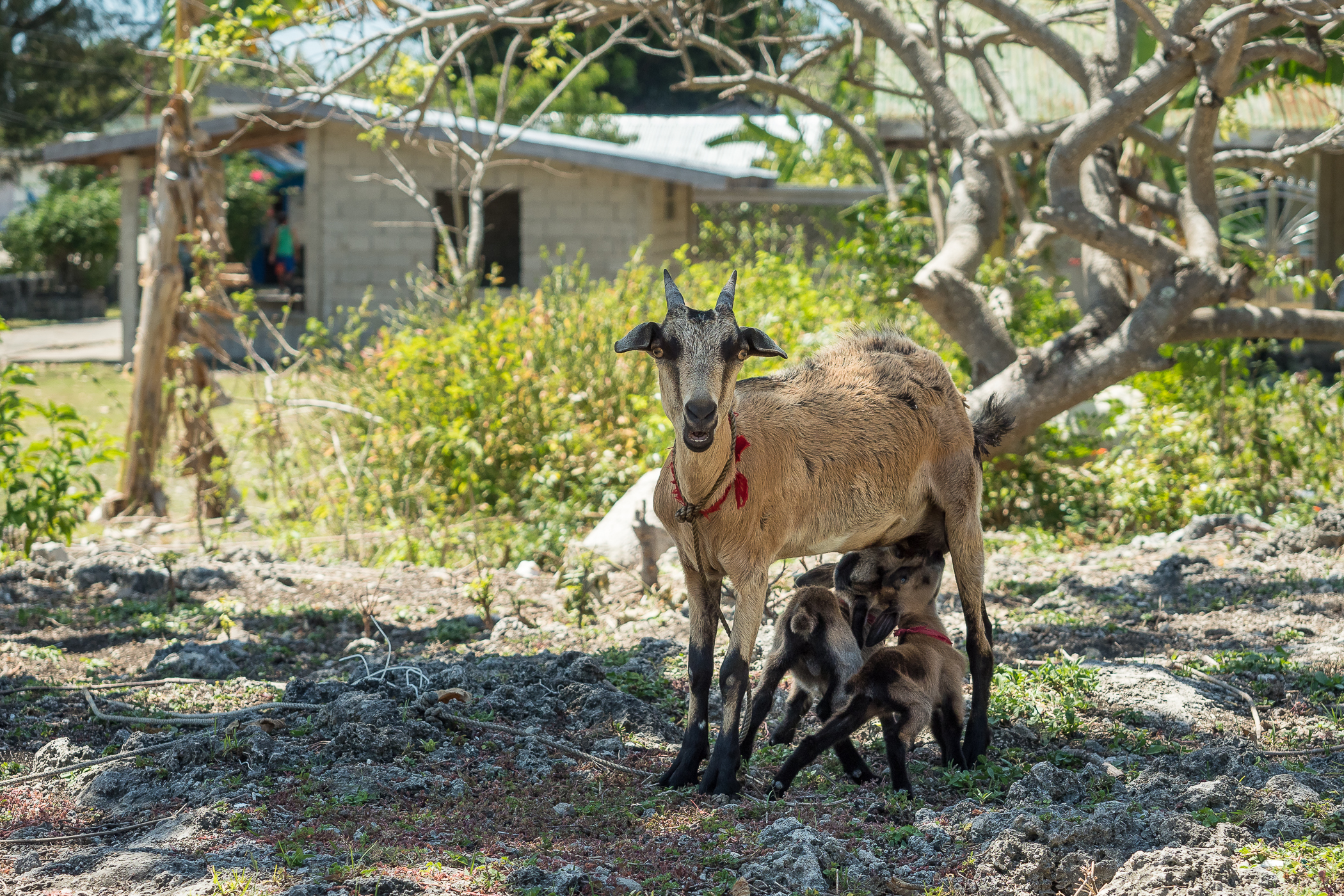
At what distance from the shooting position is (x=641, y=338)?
13.4ft

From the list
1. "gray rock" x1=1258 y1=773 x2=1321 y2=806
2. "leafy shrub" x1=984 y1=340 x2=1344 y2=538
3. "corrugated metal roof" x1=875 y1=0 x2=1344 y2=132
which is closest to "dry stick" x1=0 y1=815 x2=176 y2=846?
"gray rock" x1=1258 y1=773 x2=1321 y2=806

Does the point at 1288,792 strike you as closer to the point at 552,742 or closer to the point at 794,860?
the point at 794,860

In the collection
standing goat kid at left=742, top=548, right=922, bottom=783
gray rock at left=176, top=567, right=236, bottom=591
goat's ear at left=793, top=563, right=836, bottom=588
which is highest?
goat's ear at left=793, top=563, right=836, bottom=588

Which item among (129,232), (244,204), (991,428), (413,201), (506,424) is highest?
(244,204)

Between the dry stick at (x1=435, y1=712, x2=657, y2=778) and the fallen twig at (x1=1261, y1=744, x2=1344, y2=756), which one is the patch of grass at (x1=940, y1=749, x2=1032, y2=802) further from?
the dry stick at (x1=435, y1=712, x2=657, y2=778)

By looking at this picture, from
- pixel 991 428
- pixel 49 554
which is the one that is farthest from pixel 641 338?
pixel 49 554

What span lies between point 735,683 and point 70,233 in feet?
102

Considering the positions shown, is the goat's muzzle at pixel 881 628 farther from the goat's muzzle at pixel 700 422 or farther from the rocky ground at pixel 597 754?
the goat's muzzle at pixel 700 422

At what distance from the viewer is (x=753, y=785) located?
4.69 meters

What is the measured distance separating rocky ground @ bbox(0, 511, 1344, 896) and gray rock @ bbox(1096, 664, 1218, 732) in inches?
0.6

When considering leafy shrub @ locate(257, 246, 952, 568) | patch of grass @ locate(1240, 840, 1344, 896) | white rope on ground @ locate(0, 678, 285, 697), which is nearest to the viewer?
patch of grass @ locate(1240, 840, 1344, 896)

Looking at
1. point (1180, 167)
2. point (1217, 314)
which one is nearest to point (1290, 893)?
point (1217, 314)

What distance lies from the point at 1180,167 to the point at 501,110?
22.9 feet

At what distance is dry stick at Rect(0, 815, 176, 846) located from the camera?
157 inches
